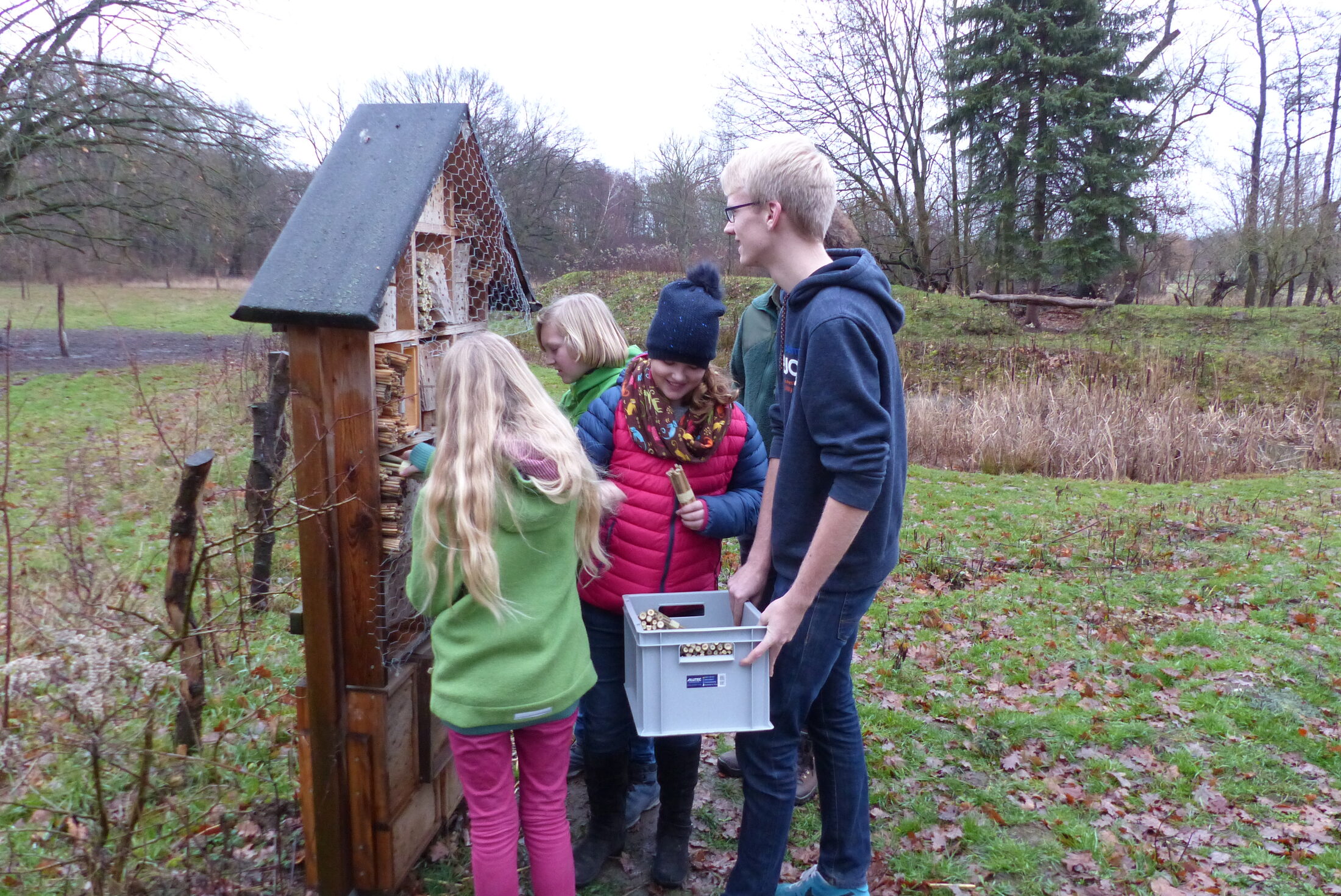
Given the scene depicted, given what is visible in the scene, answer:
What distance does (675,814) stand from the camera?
2531mm

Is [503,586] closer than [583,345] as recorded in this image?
Yes

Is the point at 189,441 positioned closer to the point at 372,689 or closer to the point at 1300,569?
the point at 372,689

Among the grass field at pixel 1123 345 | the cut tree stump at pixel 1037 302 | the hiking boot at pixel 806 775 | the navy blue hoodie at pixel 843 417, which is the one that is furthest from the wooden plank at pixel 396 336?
the cut tree stump at pixel 1037 302

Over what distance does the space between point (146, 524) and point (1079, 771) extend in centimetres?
619

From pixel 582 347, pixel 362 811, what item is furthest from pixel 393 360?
pixel 362 811

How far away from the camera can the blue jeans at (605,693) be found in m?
2.46

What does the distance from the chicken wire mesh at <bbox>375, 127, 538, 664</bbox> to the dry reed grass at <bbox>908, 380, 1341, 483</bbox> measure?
814 centimetres

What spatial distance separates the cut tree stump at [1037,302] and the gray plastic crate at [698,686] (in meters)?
20.3

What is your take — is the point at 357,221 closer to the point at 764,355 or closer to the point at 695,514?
the point at 695,514

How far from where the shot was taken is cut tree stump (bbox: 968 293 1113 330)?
2045 cm

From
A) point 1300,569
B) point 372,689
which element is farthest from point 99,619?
point 1300,569

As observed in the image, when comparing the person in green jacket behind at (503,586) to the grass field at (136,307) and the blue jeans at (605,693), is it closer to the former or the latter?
the blue jeans at (605,693)

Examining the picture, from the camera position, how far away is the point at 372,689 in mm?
2221

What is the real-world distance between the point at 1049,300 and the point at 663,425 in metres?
21.2
